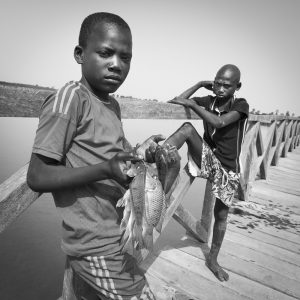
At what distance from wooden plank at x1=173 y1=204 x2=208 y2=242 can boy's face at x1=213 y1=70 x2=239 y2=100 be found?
1.28 metres

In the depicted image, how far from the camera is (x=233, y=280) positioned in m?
2.85

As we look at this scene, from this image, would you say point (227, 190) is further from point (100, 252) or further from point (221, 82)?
point (100, 252)

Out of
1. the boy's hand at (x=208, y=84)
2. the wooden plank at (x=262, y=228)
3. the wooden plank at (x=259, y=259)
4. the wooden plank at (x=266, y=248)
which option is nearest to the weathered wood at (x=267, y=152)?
the wooden plank at (x=262, y=228)

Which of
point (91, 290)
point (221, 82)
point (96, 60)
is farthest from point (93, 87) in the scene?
point (221, 82)

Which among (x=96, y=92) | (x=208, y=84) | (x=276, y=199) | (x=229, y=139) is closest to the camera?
(x=96, y=92)

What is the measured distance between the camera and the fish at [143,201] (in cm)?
111

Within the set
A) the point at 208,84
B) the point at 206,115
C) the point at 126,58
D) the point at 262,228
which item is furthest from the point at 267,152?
the point at 126,58

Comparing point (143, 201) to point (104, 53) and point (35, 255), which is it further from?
point (35, 255)

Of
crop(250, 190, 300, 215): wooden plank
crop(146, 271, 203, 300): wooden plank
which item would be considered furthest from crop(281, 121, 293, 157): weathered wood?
crop(146, 271, 203, 300): wooden plank

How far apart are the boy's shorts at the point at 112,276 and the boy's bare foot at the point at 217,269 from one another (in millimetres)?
1616

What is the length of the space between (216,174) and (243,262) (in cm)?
115

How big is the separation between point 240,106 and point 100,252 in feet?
6.93

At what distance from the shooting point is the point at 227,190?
115 inches

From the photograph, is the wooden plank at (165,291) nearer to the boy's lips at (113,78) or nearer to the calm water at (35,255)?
the boy's lips at (113,78)
